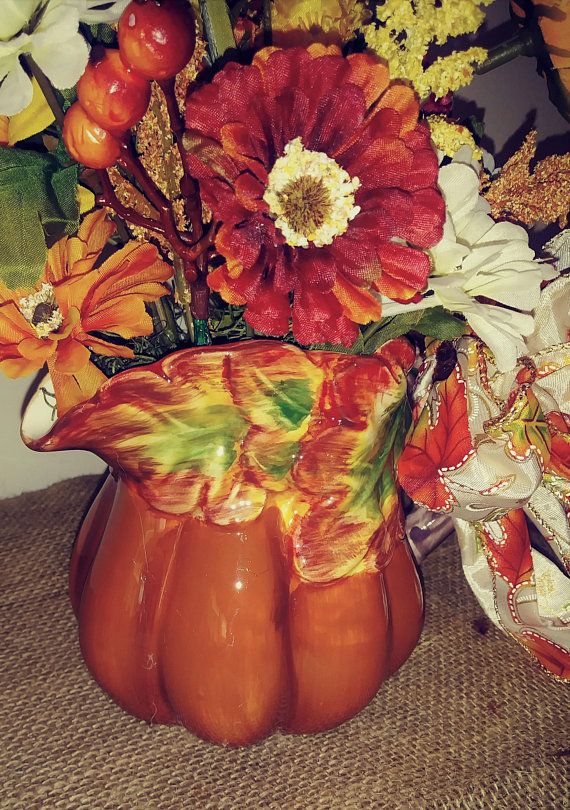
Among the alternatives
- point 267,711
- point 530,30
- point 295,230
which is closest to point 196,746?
point 267,711

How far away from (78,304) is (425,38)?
200 millimetres

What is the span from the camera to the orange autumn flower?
0.36 m

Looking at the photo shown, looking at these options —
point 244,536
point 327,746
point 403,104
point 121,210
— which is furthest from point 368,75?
point 327,746

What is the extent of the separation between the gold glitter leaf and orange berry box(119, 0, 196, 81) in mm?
184

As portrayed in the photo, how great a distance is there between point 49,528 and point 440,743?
0.39m

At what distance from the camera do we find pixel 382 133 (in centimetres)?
31

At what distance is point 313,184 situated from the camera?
30 cm

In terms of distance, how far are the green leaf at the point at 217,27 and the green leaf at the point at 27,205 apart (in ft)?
0.27

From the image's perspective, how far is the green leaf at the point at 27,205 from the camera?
33cm

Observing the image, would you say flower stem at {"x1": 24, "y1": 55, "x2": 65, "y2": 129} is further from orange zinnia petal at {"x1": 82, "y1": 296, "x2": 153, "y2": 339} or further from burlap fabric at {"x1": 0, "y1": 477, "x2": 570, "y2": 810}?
burlap fabric at {"x1": 0, "y1": 477, "x2": 570, "y2": 810}

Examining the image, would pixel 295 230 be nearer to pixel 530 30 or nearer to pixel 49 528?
pixel 530 30

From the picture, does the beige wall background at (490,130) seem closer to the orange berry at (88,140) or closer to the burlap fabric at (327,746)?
the burlap fabric at (327,746)

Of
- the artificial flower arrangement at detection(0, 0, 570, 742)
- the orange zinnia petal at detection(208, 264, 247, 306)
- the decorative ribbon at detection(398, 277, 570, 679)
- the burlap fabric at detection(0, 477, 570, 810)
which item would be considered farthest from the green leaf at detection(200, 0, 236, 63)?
the burlap fabric at detection(0, 477, 570, 810)

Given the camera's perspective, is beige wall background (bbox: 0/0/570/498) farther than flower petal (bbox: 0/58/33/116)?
Yes
